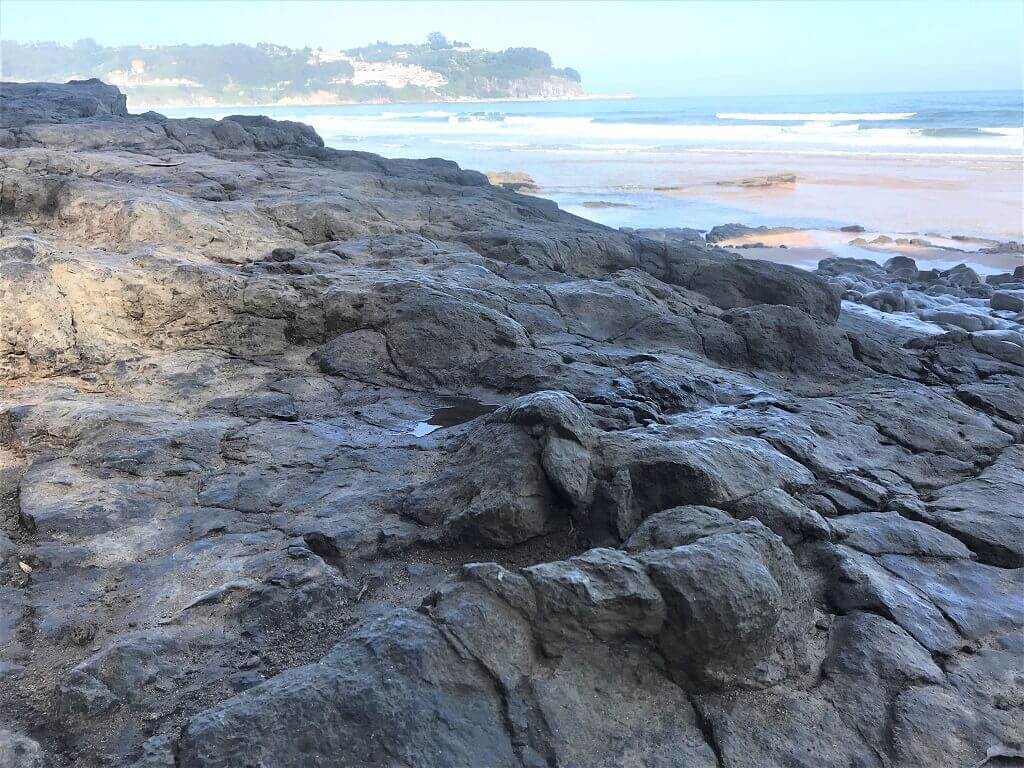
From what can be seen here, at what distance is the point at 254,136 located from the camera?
49.7ft

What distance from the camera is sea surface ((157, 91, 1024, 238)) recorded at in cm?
2041

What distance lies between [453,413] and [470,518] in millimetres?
1802

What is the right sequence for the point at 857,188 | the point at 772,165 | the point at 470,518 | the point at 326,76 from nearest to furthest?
the point at 470,518 < the point at 857,188 < the point at 772,165 < the point at 326,76

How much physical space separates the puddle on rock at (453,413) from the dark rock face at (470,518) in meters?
0.05

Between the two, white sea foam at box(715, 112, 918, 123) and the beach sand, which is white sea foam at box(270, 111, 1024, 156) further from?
the beach sand

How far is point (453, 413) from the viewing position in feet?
18.0

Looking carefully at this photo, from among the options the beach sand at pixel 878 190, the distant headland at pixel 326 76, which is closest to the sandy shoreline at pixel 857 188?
the beach sand at pixel 878 190

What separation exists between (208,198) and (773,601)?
824 centimetres

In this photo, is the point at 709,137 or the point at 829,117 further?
the point at 829,117

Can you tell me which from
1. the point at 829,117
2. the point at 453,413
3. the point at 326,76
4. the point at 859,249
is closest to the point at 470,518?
the point at 453,413

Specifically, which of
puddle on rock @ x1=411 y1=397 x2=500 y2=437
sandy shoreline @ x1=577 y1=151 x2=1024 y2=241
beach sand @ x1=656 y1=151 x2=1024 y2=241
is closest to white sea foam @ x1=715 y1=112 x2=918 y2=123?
sandy shoreline @ x1=577 y1=151 x2=1024 y2=241

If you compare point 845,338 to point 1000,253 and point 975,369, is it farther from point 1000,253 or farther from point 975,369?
point 1000,253

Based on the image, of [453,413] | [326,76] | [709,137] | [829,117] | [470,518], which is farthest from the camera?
[326,76]

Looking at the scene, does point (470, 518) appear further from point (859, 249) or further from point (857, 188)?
point (857, 188)
